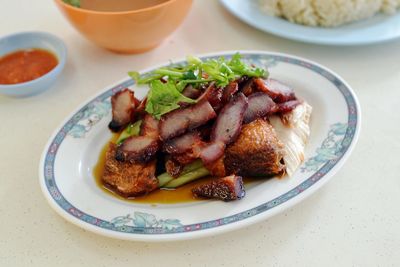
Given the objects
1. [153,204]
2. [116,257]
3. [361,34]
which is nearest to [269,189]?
[153,204]

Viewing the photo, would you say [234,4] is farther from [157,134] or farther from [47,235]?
[47,235]

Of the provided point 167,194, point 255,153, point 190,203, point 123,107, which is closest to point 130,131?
point 123,107

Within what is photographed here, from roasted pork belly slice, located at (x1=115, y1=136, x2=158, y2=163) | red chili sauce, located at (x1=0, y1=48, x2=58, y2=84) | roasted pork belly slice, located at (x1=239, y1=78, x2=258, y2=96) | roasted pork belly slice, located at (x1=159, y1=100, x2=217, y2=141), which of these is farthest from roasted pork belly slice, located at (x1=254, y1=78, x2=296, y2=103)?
red chili sauce, located at (x1=0, y1=48, x2=58, y2=84)

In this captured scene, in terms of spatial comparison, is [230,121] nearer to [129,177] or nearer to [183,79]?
[183,79]

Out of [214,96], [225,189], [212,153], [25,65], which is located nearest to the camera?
[225,189]

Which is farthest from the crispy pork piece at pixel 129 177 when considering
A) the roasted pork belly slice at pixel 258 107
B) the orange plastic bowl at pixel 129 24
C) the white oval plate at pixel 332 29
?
the white oval plate at pixel 332 29

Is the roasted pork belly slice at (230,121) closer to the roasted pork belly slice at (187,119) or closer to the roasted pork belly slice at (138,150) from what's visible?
the roasted pork belly slice at (187,119)

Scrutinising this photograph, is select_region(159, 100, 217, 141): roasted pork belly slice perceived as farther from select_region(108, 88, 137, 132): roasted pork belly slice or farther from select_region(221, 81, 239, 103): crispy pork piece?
select_region(108, 88, 137, 132): roasted pork belly slice
